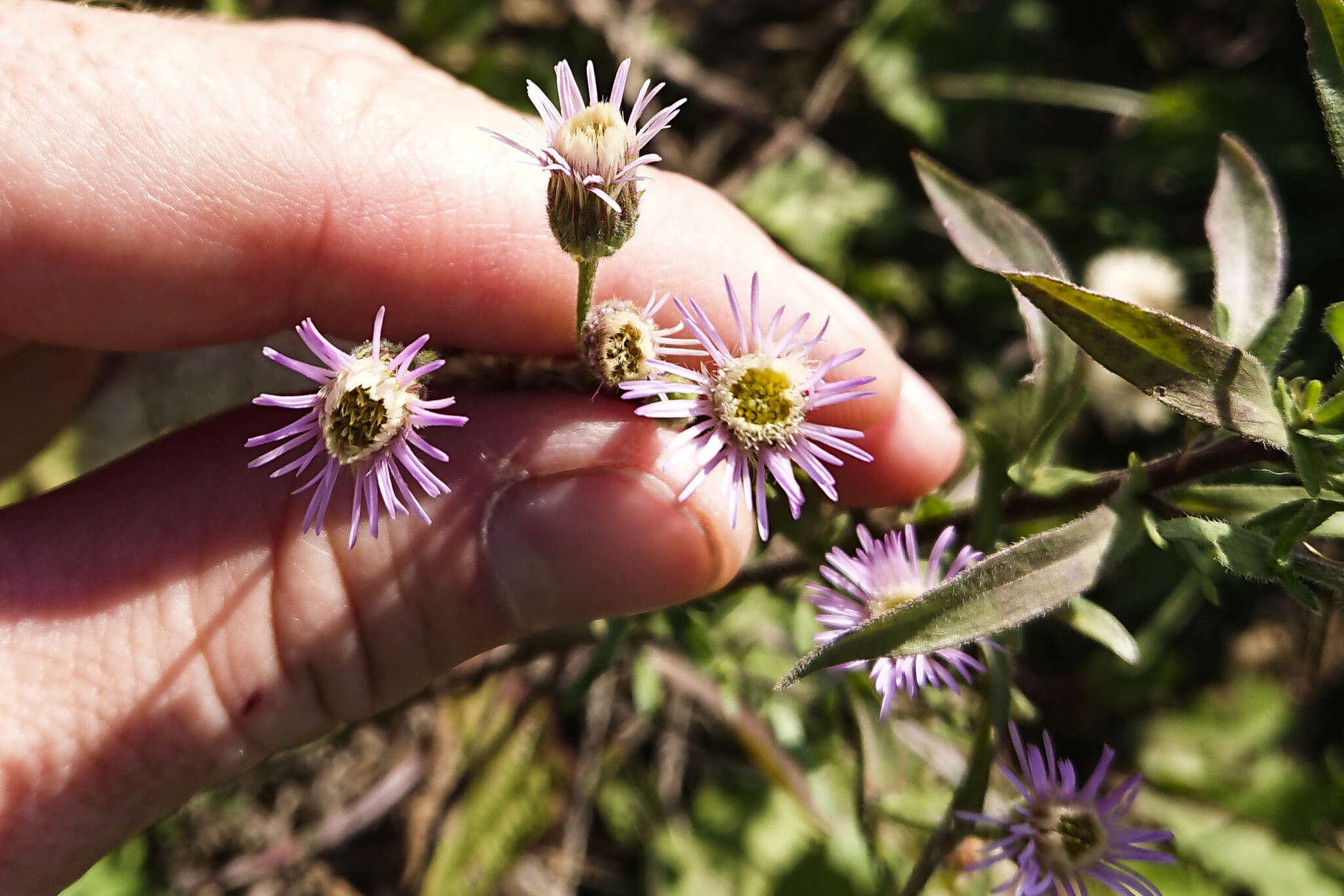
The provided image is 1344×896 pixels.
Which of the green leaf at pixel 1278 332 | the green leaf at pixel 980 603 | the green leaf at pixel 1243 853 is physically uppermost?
the green leaf at pixel 1278 332

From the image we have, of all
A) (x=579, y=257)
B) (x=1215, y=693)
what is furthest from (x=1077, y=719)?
(x=579, y=257)

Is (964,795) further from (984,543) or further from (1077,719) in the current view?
(1077,719)

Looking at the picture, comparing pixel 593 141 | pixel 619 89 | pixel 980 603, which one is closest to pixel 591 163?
pixel 593 141

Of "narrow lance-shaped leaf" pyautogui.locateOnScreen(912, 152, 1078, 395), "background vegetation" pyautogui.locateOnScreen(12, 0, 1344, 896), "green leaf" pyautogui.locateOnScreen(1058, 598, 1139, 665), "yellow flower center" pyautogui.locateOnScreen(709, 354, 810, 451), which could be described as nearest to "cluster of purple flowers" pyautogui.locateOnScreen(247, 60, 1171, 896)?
"yellow flower center" pyautogui.locateOnScreen(709, 354, 810, 451)

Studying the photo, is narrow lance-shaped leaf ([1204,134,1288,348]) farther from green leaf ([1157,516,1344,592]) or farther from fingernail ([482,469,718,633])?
fingernail ([482,469,718,633])

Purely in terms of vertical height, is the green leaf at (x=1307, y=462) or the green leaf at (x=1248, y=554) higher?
the green leaf at (x=1307, y=462)

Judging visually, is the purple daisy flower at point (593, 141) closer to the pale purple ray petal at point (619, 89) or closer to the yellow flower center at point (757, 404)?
the pale purple ray petal at point (619, 89)

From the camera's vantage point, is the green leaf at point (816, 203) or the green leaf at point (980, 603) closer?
the green leaf at point (980, 603)

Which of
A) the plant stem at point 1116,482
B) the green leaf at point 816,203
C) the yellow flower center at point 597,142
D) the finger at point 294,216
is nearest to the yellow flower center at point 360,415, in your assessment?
the yellow flower center at point 597,142
